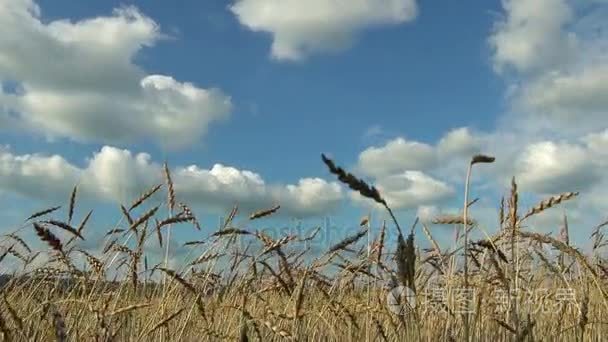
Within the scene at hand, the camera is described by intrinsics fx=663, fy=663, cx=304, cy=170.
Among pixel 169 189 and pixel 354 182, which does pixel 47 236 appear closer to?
pixel 354 182

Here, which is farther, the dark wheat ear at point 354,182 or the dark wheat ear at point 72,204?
the dark wheat ear at point 72,204

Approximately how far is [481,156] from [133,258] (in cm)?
239

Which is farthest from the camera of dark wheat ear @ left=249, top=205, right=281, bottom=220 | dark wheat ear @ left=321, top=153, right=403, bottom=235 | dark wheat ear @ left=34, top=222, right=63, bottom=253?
dark wheat ear @ left=249, top=205, right=281, bottom=220

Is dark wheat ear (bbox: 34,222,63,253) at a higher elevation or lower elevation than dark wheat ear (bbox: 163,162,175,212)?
lower

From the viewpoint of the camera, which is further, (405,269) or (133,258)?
(133,258)

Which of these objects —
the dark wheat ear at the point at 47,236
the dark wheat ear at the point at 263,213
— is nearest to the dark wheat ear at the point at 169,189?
the dark wheat ear at the point at 263,213

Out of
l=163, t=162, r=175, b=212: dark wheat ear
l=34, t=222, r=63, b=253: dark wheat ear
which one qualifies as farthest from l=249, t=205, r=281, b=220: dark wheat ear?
l=34, t=222, r=63, b=253: dark wheat ear

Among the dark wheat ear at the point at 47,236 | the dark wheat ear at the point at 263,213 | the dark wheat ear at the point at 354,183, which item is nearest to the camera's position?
the dark wheat ear at the point at 354,183

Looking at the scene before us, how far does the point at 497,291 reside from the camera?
4602 millimetres

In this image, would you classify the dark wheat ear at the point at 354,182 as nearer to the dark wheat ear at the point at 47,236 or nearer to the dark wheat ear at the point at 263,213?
the dark wheat ear at the point at 47,236

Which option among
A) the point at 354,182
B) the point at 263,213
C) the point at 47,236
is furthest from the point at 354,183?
the point at 263,213

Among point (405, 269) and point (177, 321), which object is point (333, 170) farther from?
point (177, 321)

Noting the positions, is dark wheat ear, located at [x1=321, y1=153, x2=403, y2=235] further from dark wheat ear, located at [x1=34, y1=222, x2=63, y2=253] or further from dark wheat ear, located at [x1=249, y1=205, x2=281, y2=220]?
dark wheat ear, located at [x1=249, y1=205, x2=281, y2=220]

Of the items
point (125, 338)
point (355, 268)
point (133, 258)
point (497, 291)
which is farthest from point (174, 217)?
point (497, 291)
